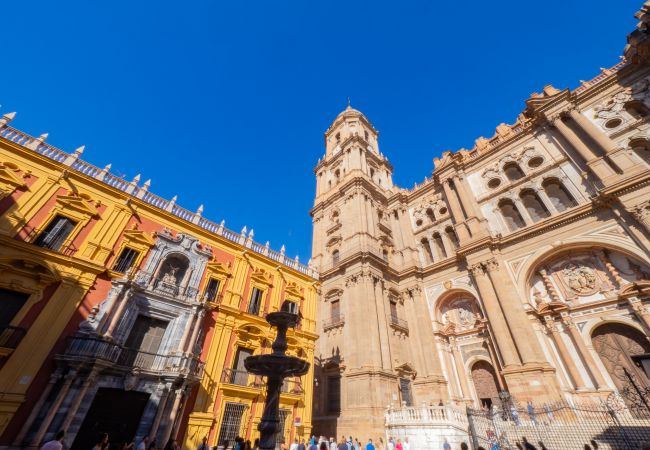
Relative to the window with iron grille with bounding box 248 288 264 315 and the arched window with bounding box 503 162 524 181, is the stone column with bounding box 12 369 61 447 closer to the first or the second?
the window with iron grille with bounding box 248 288 264 315

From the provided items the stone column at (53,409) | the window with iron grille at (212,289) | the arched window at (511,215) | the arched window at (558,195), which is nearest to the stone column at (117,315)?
the stone column at (53,409)

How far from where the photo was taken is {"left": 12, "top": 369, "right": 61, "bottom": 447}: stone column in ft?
29.0

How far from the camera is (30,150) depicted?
12.8 meters

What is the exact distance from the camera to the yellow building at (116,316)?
9906mm

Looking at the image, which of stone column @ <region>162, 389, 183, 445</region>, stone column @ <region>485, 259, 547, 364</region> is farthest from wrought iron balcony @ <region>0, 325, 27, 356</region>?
stone column @ <region>485, 259, 547, 364</region>

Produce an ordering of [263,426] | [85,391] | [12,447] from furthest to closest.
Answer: [85,391], [12,447], [263,426]

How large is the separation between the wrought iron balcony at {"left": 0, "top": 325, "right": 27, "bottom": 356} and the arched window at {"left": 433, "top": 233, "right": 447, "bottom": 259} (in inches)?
910

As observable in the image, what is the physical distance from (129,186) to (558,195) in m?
25.7

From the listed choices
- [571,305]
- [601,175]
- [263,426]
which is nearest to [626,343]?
[571,305]

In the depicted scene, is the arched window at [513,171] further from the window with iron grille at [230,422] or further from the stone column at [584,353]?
the window with iron grille at [230,422]

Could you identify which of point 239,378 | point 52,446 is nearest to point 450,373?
point 239,378

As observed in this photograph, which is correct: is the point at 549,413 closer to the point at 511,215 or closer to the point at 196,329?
the point at 511,215

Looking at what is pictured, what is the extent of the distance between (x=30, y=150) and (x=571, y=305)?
1077 inches

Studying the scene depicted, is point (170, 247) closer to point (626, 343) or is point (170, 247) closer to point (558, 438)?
point (558, 438)
